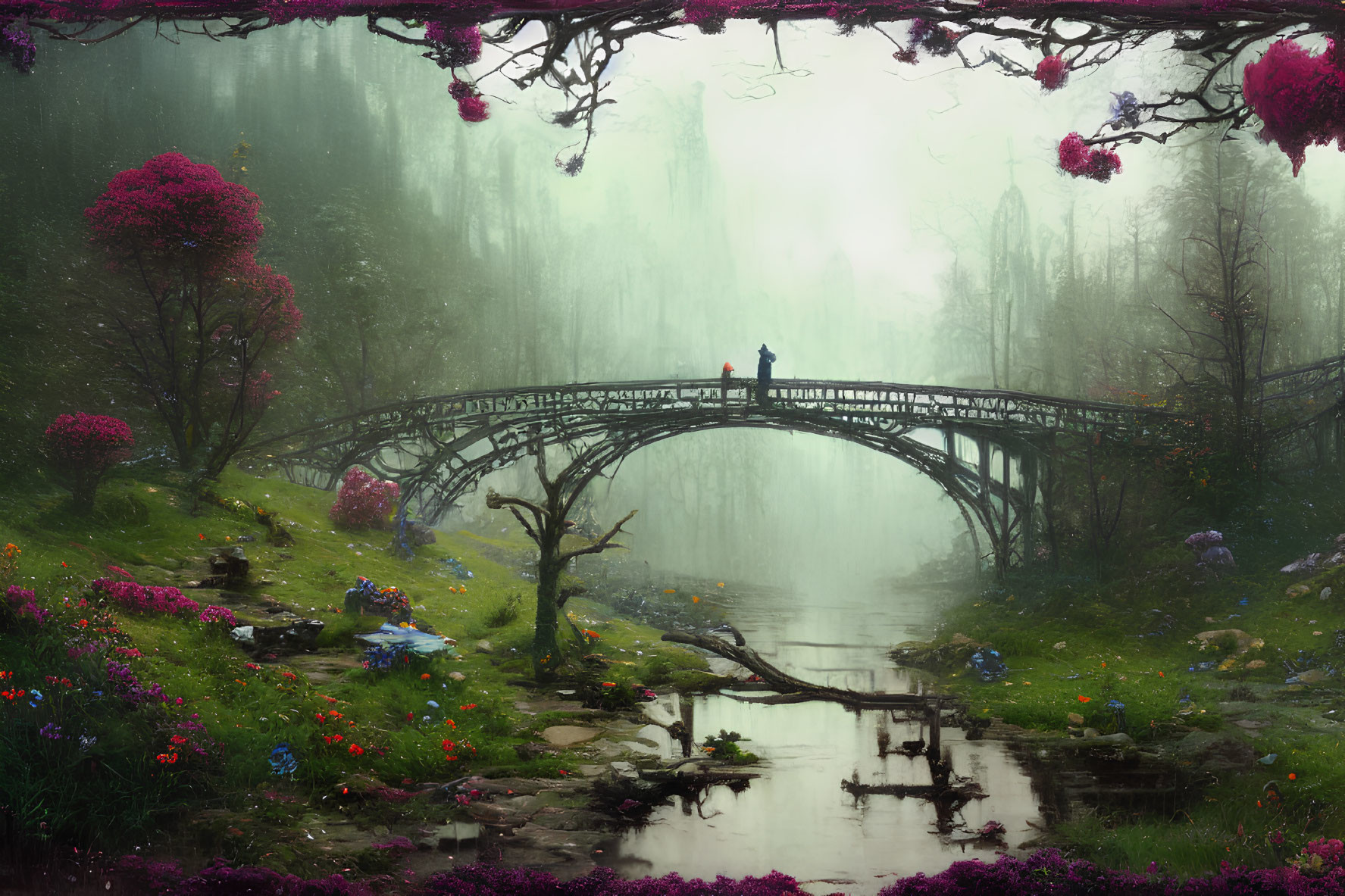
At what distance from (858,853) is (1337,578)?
11.2 feet

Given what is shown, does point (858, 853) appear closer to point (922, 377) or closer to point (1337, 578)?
point (1337, 578)

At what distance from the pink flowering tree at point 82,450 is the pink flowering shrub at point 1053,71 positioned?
6140 millimetres

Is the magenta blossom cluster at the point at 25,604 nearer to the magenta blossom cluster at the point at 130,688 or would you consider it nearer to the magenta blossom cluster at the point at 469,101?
the magenta blossom cluster at the point at 130,688

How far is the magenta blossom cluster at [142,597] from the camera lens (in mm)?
3840

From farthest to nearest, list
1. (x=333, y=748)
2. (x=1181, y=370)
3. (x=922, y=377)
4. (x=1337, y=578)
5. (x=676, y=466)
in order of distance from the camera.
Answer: (x=676, y=466), (x=922, y=377), (x=1181, y=370), (x=1337, y=578), (x=333, y=748)

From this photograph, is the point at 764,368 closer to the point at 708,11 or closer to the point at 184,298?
the point at 708,11

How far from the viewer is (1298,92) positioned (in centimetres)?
400

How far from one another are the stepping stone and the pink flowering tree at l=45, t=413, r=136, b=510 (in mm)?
3127

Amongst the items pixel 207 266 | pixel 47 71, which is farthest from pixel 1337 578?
pixel 47 71

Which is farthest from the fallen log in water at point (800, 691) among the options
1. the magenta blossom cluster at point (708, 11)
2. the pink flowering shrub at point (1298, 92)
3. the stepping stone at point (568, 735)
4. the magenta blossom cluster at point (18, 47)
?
the magenta blossom cluster at point (18, 47)

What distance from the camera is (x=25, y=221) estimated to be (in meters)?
4.88

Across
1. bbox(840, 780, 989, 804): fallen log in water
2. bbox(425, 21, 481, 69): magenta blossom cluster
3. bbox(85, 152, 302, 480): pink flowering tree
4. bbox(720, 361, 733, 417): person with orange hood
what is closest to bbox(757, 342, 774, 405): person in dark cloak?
bbox(720, 361, 733, 417): person with orange hood

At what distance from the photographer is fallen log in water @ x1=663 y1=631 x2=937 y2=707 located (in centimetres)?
437

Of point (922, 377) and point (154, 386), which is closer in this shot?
point (154, 386)
